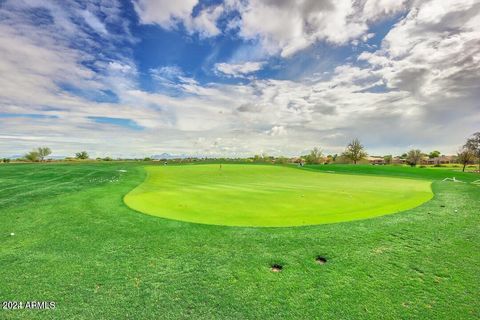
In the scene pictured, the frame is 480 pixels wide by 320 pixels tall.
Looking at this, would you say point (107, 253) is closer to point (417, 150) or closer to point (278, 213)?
point (278, 213)

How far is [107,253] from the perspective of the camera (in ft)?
16.6

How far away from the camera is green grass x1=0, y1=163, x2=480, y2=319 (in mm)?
3430

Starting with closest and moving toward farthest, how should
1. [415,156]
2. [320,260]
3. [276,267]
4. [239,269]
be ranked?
[239,269], [276,267], [320,260], [415,156]

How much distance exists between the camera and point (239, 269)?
14.5 ft

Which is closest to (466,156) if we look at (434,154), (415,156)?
(415,156)

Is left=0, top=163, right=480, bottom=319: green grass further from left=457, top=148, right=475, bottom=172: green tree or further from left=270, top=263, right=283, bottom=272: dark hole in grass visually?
left=457, top=148, right=475, bottom=172: green tree

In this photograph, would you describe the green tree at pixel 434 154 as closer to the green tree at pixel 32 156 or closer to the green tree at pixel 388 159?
the green tree at pixel 388 159

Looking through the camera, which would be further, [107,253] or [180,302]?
[107,253]

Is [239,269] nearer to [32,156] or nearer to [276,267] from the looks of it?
[276,267]

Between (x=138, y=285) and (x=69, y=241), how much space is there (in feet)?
9.73

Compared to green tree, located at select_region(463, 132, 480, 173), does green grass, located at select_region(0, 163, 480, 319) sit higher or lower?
lower

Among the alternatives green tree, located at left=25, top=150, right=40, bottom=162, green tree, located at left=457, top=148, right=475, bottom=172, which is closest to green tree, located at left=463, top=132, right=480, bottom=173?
green tree, located at left=457, top=148, right=475, bottom=172

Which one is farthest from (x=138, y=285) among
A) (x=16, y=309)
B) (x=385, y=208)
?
(x=385, y=208)

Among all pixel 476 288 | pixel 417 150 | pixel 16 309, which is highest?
pixel 417 150
